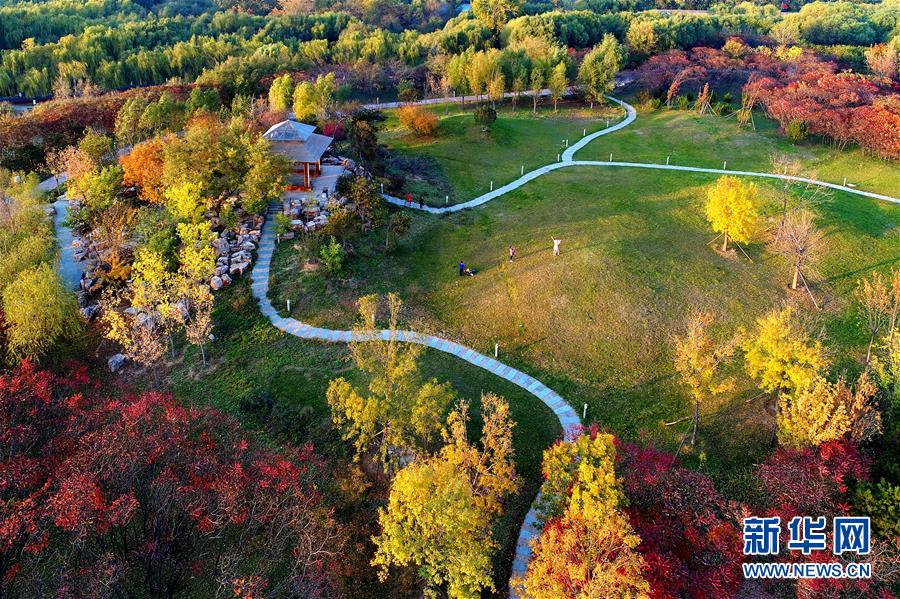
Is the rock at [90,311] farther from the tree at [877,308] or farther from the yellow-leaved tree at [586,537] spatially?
the tree at [877,308]

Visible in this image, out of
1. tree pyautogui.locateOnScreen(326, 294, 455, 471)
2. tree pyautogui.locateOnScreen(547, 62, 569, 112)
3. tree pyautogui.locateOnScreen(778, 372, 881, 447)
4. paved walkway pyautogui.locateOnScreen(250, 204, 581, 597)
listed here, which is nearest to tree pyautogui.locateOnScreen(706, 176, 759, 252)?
tree pyautogui.locateOnScreen(778, 372, 881, 447)

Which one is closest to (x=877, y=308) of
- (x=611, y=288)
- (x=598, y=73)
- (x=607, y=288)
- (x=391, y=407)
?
(x=611, y=288)

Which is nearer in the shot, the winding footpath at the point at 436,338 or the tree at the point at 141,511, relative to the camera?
the tree at the point at 141,511

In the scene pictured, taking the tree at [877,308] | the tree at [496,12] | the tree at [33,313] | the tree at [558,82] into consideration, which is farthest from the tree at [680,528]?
the tree at [496,12]

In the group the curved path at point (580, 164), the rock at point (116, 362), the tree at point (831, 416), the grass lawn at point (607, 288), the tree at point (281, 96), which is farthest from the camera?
the tree at point (281, 96)

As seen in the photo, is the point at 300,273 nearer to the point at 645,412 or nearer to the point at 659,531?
the point at 645,412

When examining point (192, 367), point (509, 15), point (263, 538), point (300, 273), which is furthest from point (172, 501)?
point (509, 15)
